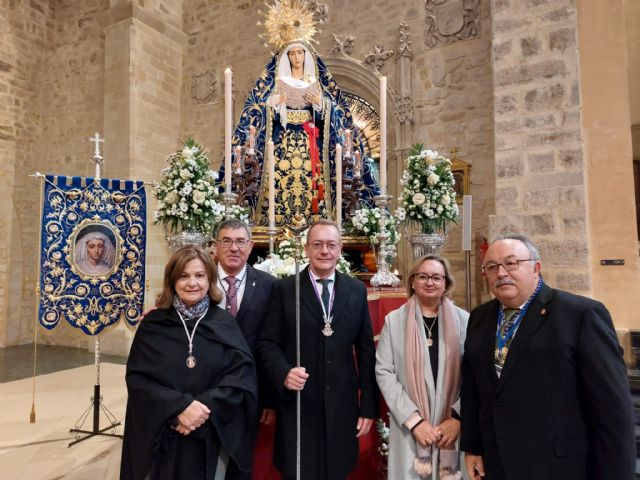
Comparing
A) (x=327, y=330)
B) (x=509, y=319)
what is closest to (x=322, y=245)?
(x=327, y=330)

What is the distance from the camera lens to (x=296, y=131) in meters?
3.66

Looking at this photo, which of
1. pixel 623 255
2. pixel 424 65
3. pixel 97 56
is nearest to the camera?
pixel 623 255

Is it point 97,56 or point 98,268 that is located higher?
point 97,56

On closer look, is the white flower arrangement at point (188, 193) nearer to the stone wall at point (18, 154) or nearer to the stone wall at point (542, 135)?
the stone wall at point (542, 135)

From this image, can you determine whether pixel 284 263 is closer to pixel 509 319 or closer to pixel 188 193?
→ pixel 188 193

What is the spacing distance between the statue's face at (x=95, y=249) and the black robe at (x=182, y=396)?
2111 millimetres

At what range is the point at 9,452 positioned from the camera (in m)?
3.46

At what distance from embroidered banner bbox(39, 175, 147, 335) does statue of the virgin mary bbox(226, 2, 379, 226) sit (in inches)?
45.7

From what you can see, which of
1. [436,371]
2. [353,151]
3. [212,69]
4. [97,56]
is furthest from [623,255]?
[97,56]

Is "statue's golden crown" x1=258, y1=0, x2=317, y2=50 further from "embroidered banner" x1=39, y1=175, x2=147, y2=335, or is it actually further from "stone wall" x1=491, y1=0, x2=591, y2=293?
"stone wall" x1=491, y1=0, x2=591, y2=293

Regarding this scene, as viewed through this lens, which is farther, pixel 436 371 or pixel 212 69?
pixel 212 69

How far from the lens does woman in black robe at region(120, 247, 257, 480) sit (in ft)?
5.76

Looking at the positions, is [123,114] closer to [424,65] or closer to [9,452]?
[424,65]

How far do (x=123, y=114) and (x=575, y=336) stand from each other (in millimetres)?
8288
